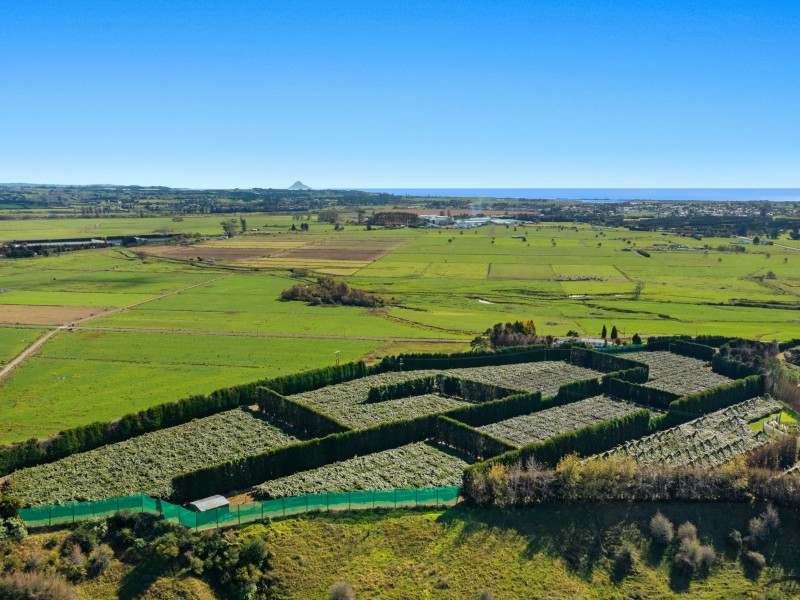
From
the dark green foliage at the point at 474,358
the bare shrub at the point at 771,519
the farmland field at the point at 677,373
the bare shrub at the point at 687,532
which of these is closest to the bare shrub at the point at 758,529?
the bare shrub at the point at 771,519

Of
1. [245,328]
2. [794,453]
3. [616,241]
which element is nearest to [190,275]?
[245,328]

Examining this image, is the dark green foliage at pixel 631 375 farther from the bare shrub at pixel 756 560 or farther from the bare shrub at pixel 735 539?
the bare shrub at pixel 756 560

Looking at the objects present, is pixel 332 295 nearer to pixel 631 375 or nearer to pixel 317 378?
pixel 317 378

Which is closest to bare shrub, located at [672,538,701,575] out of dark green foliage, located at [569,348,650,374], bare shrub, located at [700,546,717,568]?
bare shrub, located at [700,546,717,568]

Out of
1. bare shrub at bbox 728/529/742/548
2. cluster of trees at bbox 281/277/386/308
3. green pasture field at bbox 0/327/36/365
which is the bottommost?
bare shrub at bbox 728/529/742/548

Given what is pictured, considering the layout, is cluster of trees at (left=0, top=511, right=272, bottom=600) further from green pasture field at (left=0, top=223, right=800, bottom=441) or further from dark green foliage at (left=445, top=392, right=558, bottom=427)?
dark green foliage at (left=445, top=392, right=558, bottom=427)

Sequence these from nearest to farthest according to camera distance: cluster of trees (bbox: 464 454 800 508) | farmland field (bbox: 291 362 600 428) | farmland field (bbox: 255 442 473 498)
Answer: cluster of trees (bbox: 464 454 800 508)
farmland field (bbox: 255 442 473 498)
farmland field (bbox: 291 362 600 428)
